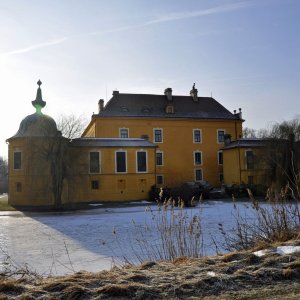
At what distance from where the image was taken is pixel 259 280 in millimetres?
5438

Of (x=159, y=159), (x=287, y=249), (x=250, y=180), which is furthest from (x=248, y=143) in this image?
(x=287, y=249)

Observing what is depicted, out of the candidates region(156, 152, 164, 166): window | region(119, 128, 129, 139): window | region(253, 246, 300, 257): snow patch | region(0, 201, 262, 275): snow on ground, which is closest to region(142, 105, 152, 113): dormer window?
region(119, 128, 129, 139): window

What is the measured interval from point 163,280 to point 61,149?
119 ft

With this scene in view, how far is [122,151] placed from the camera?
48.9m

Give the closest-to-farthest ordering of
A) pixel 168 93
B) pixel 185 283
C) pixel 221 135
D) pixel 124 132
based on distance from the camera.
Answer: pixel 185 283
pixel 124 132
pixel 221 135
pixel 168 93

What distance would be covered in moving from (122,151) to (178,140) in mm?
14742

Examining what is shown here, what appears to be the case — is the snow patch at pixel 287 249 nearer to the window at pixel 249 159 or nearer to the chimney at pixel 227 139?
the window at pixel 249 159

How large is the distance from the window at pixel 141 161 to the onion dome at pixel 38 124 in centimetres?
1065

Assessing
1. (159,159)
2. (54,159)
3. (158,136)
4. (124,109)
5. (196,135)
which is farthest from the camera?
(196,135)

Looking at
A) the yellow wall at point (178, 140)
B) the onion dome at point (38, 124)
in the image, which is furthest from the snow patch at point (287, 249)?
the yellow wall at point (178, 140)

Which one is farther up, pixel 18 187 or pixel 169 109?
pixel 169 109

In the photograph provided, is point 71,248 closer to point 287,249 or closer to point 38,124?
point 287,249

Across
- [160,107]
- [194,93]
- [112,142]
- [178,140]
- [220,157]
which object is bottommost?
[220,157]

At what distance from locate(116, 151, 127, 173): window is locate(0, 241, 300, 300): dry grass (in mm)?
41956
